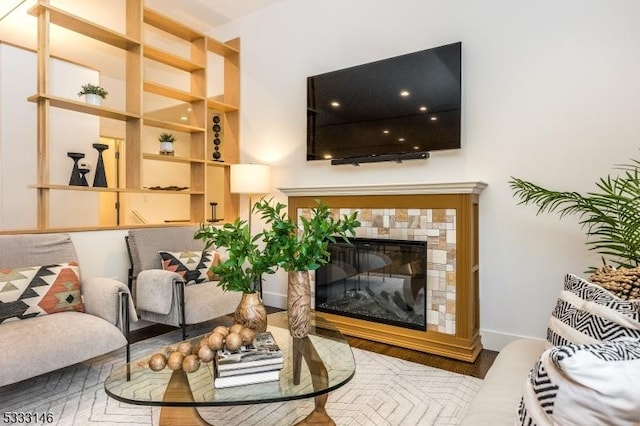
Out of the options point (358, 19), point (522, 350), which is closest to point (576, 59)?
point (358, 19)

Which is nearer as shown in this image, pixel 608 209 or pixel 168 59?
pixel 608 209

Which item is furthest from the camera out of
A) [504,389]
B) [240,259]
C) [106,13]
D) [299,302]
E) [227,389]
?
[106,13]

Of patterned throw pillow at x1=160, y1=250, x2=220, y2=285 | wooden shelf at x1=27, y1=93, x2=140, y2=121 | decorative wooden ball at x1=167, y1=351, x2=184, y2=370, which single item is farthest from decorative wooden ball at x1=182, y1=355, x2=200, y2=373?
wooden shelf at x1=27, y1=93, x2=140, y2=121

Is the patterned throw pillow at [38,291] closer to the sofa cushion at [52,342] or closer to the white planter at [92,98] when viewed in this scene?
the sofa cushion at [52,342]

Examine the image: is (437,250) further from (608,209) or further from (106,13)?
(106,13)

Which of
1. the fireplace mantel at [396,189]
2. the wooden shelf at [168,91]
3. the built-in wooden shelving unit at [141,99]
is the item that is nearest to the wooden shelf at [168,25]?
the built-in wooden shelving unit at [141,99]

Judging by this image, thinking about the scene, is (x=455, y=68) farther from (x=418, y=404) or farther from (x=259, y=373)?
(x=259, y=373)

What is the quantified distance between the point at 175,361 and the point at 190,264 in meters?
1.70

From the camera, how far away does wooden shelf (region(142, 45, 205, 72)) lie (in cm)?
346

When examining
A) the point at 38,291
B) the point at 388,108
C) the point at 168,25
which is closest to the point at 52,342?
the point at 38,291

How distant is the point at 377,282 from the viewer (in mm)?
3119

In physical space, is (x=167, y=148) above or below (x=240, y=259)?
above

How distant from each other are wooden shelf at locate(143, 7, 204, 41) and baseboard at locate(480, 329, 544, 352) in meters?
3.73

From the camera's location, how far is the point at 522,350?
1492mm
